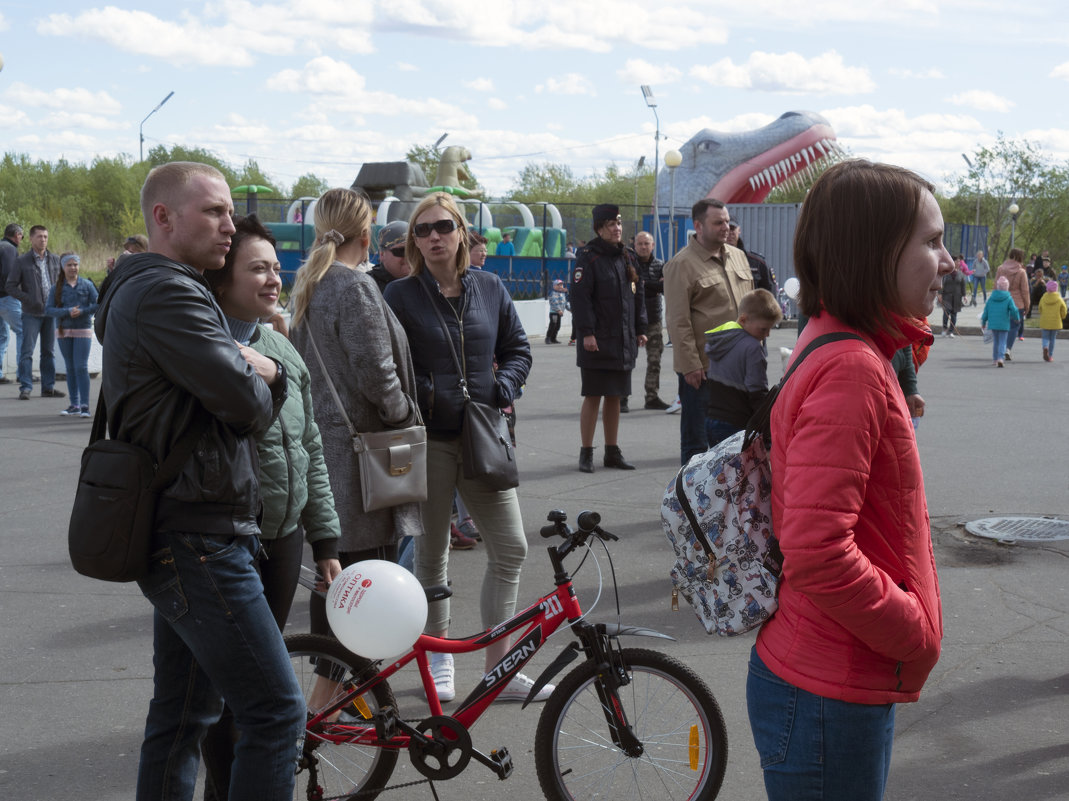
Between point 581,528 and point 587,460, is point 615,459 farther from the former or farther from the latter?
point 581,528

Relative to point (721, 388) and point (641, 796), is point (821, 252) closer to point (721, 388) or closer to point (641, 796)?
point (641, 796)

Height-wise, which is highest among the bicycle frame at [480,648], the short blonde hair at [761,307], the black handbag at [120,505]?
the short blonde hair at [761,307]

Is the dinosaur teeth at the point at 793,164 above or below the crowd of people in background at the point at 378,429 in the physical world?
above

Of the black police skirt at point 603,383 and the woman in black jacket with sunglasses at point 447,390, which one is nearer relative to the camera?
the woman in black jacket with sunglasses at point 447,390

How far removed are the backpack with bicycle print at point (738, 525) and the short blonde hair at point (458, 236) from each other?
2.60 meters

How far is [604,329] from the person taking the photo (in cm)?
928

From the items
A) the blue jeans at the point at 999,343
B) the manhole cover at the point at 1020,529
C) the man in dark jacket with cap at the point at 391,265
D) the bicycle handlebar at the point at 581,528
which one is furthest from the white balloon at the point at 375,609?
the blue jeans at the point at 999,343

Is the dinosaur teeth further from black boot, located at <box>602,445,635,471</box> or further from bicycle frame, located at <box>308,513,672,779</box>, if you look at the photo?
bicycle frame, located at <box>308,513,672,779</box>

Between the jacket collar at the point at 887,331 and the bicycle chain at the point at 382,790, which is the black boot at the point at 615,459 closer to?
the bicycle chain at the point at 382,790

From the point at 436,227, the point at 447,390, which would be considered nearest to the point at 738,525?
the point at 447,390

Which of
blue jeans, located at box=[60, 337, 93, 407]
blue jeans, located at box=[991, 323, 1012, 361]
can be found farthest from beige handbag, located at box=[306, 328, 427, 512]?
blue jeans, located at box=[991, 323, 1012, 361]

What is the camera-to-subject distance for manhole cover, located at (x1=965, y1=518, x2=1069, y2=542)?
6996 millimetres

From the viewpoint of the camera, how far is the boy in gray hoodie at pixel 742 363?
20.5ft

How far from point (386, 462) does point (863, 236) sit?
2.57 m
